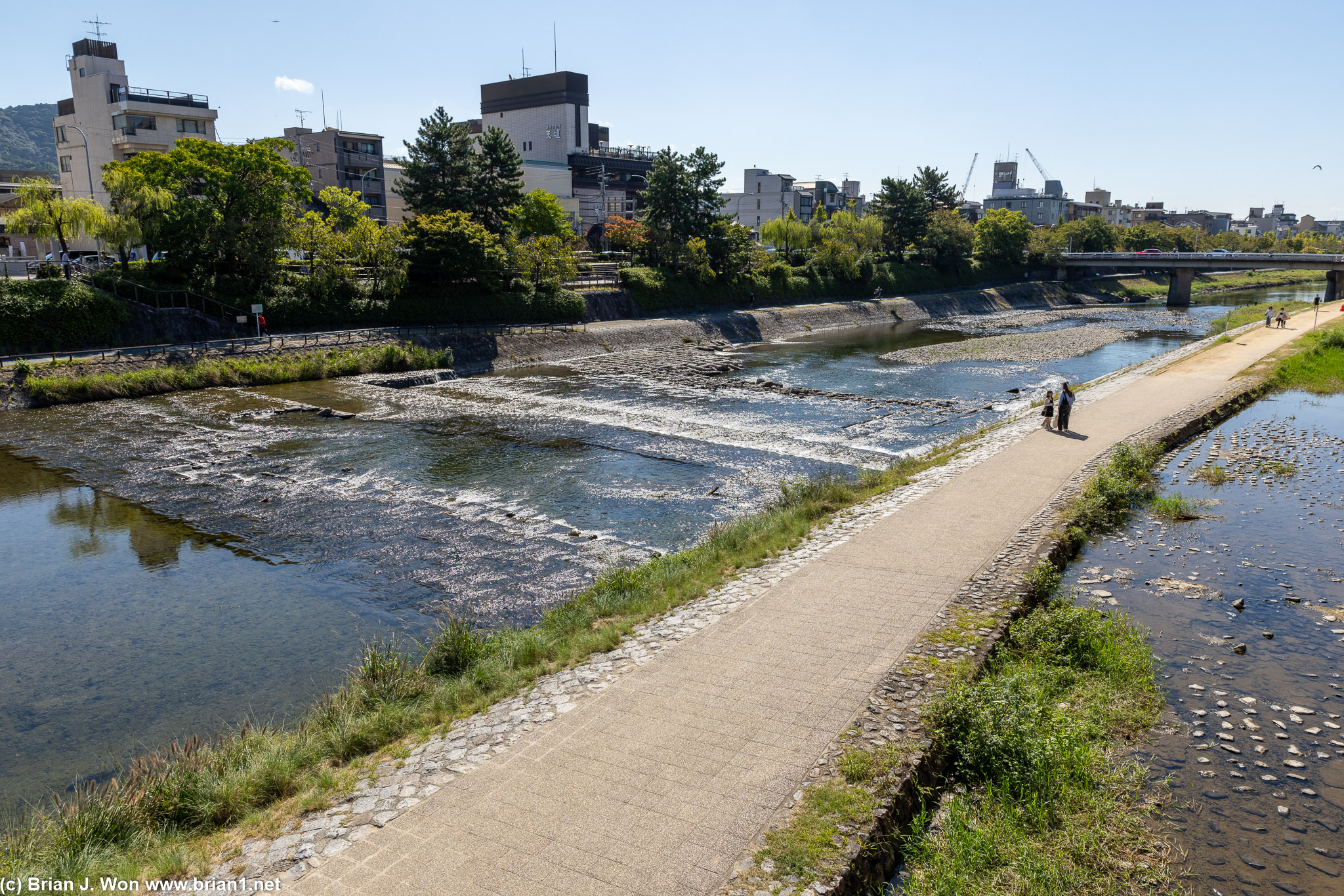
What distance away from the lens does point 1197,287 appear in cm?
11544

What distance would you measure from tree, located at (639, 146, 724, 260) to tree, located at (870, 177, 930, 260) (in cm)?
3284

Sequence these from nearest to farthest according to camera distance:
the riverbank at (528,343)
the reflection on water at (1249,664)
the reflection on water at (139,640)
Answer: the reflection on water at (1249,664) < the reflection on water at (139,640) < the riverbank at (528,343)

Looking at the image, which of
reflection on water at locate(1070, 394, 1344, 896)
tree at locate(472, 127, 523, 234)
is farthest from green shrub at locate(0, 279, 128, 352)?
reflection on water at locate(1070, 394, 1344, 896)

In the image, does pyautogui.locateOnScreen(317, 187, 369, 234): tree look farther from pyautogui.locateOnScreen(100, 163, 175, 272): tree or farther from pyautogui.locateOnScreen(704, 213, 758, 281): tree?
pyautogui.locateOnScreen(704, 213, 758, 281): tree

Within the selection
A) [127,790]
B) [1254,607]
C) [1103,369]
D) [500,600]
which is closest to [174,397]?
[500,600]

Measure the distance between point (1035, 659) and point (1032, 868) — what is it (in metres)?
4.33

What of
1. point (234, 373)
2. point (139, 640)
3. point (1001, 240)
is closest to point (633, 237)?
point (234, 373)

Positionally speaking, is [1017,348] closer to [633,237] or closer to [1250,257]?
[633,237]

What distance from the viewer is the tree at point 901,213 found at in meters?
93.3

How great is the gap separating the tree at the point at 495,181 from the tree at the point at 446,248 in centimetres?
765

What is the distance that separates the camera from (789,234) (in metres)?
85.0

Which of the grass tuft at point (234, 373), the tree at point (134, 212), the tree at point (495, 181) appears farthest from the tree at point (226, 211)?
the tree at point (495, 181)

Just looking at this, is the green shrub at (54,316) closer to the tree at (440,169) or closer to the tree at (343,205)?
the tree at (343,205)

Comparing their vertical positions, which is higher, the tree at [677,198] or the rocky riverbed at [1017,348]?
the tree at [677,198]
